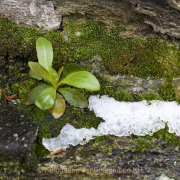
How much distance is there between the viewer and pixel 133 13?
2584 mm

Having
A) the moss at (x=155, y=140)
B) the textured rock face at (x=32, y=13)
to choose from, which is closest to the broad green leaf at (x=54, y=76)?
the textured rock face at (x=32, y=13)

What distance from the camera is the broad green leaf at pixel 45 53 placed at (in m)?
2.39

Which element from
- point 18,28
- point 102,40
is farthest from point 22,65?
point 102,40

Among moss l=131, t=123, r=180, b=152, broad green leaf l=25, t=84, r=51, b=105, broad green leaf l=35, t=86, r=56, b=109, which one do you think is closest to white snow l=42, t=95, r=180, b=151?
moss l=131, t=123, r=180, b=152

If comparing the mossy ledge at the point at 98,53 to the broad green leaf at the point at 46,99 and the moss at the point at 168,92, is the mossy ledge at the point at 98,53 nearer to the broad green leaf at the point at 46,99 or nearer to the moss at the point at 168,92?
the moss at the point at 168,92

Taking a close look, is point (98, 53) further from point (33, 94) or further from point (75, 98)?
point (33, 94)

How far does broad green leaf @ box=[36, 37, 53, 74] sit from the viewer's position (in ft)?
7.83

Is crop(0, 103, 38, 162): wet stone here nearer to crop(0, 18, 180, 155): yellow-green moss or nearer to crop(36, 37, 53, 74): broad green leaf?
crop(0, 18, 180, 155): yellow-green moss

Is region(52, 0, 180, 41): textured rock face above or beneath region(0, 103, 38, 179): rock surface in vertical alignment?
above

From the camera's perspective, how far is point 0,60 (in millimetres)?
2619

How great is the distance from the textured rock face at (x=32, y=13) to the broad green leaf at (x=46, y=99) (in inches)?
41.0

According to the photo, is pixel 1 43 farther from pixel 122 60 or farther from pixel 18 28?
pixel 122 60

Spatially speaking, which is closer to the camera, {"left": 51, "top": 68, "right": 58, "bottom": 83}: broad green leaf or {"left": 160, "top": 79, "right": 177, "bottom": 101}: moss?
{"left": 51, "top": 68, "right": 58, "bottom": 83}: broad green leaf

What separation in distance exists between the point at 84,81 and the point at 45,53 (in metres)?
0.71
